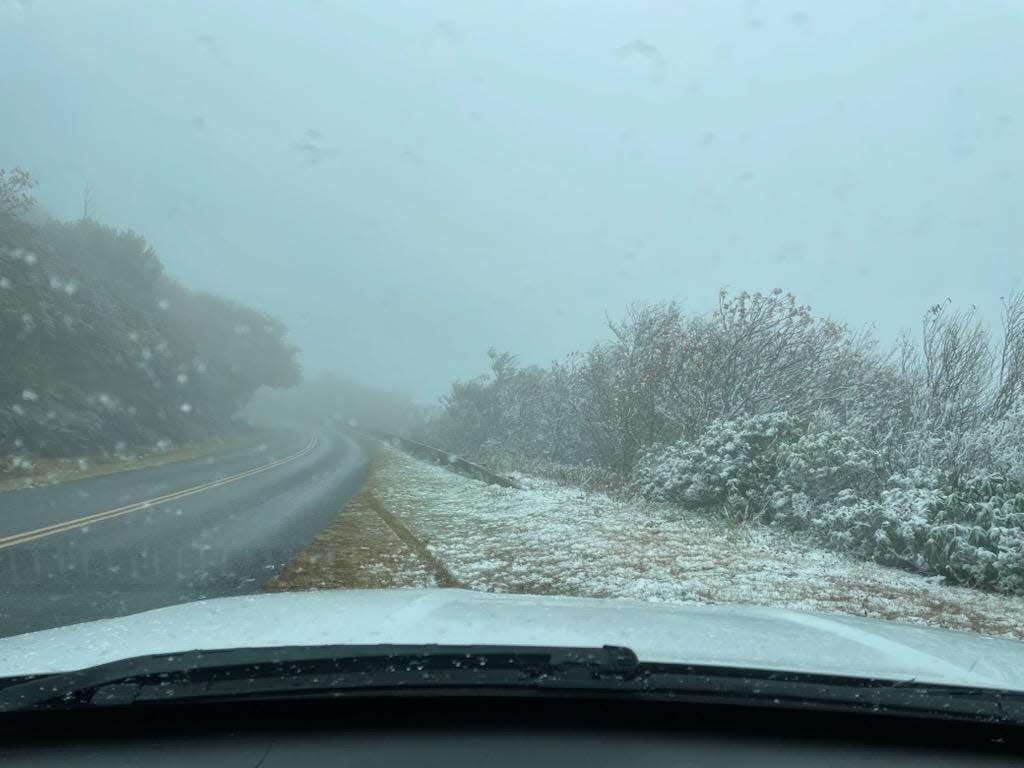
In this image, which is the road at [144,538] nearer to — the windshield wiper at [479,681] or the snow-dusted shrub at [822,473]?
the windshield wiper at [479,681]

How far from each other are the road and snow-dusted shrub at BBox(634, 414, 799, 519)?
652 centimetres

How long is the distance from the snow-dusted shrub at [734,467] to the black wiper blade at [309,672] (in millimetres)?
11401

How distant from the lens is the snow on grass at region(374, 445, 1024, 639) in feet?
25.5

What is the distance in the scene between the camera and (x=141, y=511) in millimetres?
12875

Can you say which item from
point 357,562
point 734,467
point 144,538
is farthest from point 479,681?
point 734,467

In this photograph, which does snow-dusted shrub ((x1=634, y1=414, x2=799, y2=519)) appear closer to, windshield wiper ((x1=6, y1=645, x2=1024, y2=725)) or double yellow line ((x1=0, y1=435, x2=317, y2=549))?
double yellow line ((x1=0, y1=435, x2=317, y2=549))

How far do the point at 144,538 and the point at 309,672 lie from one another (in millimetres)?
8644

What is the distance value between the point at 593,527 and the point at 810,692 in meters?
9.75

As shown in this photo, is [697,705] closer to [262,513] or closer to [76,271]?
[262,513]

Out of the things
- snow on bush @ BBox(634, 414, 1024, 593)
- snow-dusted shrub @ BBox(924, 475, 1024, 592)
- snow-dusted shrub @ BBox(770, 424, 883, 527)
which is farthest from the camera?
snow-dusted shrub @ BBox(770, 424, 883, 527)

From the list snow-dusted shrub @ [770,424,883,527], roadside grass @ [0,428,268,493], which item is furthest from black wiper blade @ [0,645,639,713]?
roadside grass @ [0,428,268,493]

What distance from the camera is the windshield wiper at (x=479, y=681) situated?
2699mm

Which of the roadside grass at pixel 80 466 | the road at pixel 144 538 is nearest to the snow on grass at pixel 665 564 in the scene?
the road at pixel 144 538

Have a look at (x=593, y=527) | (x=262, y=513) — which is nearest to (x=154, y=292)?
(x=262, y=513)
